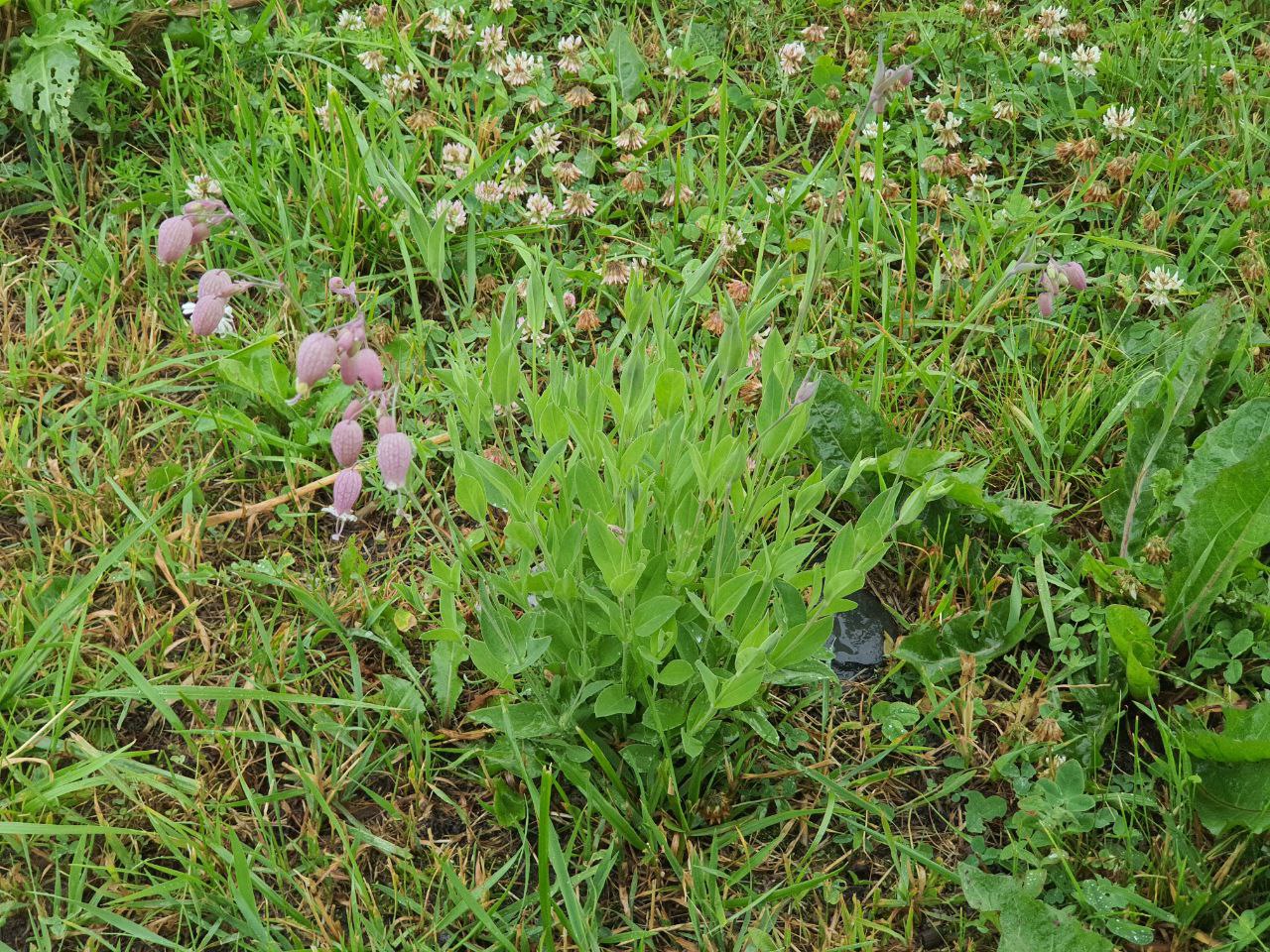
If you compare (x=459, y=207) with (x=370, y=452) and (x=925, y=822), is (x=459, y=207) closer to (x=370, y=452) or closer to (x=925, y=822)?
(x=370, y=452)

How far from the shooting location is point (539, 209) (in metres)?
3.16

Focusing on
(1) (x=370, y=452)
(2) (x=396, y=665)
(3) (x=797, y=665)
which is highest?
(3) (x=797, y=665)

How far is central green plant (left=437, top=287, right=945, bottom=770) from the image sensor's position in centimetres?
185

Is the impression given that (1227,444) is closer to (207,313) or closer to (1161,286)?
(1161,286)

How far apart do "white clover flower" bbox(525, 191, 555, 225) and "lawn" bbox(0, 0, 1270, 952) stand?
0.02m

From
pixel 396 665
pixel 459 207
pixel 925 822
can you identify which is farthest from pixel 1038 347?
pixel 396 665

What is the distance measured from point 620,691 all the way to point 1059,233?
1.87 m

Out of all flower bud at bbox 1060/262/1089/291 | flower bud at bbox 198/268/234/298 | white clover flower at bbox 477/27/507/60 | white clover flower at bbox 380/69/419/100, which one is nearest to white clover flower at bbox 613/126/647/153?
white clover flower at bbox 477/27/507/60

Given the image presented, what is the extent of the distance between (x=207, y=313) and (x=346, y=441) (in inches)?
13.7

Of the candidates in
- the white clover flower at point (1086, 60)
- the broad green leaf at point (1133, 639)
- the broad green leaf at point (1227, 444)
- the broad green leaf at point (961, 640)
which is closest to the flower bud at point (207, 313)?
the broad green leaf at point (961, 640)

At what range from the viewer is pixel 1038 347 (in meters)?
2.95

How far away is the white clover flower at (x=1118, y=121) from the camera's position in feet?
11.0

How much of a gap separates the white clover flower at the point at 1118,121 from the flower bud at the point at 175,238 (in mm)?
2594

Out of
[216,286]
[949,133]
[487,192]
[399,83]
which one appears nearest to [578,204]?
[487,192]
